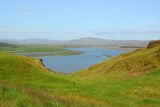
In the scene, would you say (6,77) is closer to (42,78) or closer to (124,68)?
(42,78)

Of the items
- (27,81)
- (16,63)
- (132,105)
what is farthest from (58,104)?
A: (16,63)

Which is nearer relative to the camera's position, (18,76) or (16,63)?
(18,76)

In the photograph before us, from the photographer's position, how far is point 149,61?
1683 inches

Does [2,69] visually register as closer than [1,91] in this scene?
No

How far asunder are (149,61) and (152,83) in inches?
509

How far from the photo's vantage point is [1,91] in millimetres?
8656

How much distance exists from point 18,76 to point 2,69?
62.6 inches

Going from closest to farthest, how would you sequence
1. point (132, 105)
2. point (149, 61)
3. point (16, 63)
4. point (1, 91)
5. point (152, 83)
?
point (1, 91) → point (132, 105) → point (152, 83) → point (16, 63) → point (149, 61)

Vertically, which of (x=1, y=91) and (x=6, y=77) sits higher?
(x=1, y=91)

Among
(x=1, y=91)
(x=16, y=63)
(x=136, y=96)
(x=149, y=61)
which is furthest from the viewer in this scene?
(x=149, y=61)

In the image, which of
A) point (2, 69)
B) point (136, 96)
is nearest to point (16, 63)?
point (2, 69)

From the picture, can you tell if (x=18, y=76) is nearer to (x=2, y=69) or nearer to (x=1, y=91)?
(x=2, y=69)

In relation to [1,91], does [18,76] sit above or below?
below

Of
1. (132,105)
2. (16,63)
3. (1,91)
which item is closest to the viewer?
(1,91)
